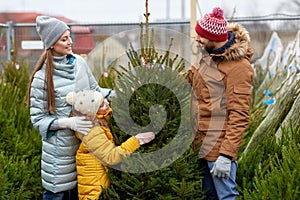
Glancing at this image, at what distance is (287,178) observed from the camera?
322 cm

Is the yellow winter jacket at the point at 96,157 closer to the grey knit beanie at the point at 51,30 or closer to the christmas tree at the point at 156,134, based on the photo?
the christmas tree at the point at 156,134

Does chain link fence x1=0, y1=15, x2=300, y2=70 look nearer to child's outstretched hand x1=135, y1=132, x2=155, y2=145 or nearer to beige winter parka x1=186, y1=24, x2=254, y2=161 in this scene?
beige winter parka x1=186, y1=24, x2=254, y2=161

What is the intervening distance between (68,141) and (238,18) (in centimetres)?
564

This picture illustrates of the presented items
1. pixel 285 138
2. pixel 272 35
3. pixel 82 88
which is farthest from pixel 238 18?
pixel 82 88

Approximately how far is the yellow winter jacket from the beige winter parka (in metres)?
0.49

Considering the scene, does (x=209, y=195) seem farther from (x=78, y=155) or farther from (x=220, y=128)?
(x=78, y=155)

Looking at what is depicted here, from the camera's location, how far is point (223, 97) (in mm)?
3447

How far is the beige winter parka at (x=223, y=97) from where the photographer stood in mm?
3346

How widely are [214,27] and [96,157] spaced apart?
3.89 feet

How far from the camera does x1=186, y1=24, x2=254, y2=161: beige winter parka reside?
335cm

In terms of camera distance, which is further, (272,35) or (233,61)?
(272,35)

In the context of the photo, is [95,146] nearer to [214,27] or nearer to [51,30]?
[51,30]

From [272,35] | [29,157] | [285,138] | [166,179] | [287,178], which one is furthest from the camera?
[272,35]

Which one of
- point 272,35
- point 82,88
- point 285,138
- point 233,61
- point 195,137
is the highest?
point 233,61
